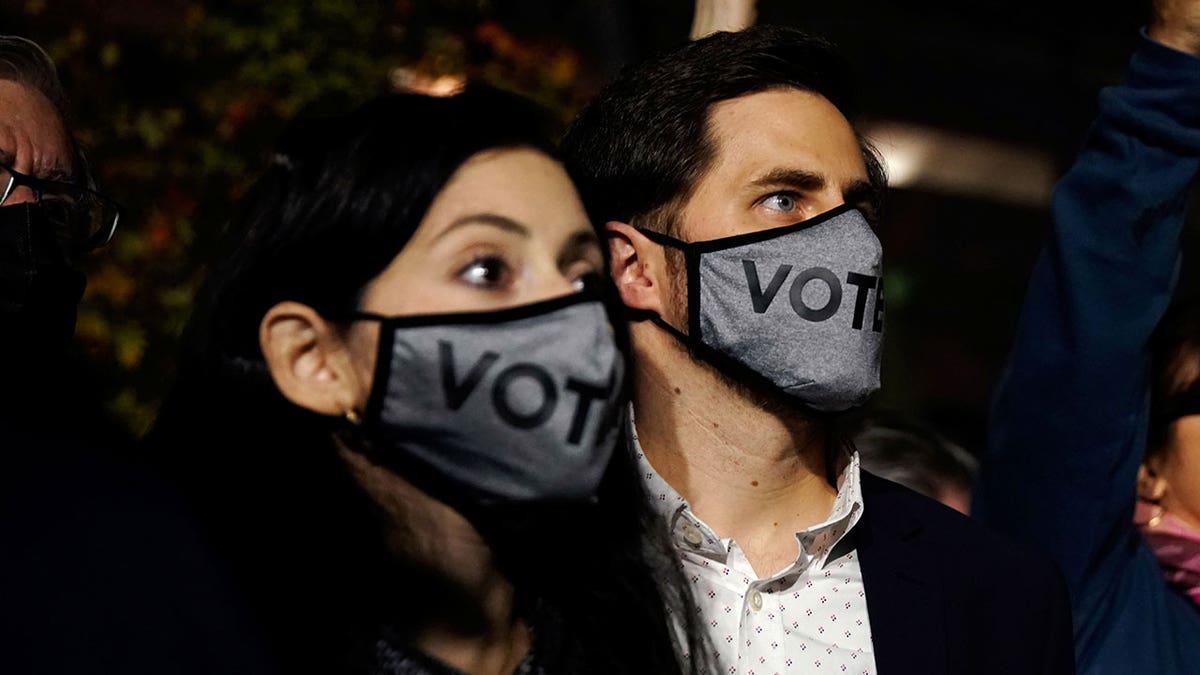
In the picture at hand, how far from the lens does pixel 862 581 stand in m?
2.49

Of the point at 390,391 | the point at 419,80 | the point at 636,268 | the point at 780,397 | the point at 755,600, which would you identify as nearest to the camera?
the point at 390,391

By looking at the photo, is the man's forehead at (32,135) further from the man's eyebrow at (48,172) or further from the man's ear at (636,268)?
the man's ear at (636,268)

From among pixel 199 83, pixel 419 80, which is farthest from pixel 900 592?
pixel 199 83

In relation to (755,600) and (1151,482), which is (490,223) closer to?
(755,600)

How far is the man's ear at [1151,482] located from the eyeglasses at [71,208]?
7.32ft

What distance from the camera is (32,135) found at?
270 cm

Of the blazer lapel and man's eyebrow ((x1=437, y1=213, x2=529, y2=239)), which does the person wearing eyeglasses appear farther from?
the blazer lapel

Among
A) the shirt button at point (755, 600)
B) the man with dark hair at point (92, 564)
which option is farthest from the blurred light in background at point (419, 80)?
the man with dark hair at point (92, 564)

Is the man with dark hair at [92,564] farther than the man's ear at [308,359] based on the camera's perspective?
No

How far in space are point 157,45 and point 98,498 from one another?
3916 millimetres

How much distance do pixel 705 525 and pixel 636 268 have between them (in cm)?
50

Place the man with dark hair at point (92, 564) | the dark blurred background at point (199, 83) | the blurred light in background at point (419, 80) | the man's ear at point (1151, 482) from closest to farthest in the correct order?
the man with dark hair at point (92, 564), the man's ear at point (1151, 482), the dark blurred background at point (199, 83), the blurred light in background at point (419, 80)

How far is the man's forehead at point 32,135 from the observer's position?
263cm

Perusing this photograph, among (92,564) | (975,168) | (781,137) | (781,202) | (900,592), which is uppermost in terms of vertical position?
(781,137)
